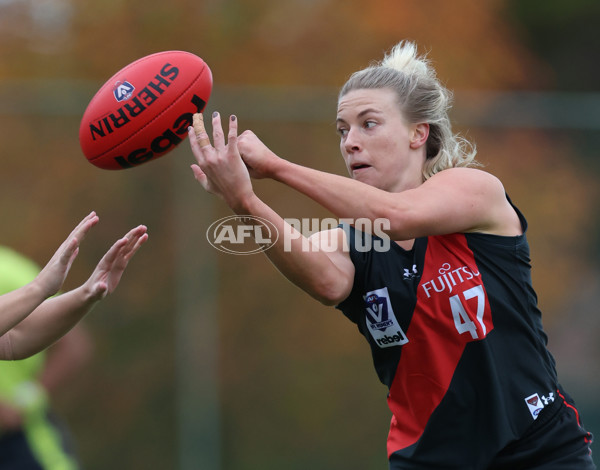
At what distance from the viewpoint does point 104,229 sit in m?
6.14

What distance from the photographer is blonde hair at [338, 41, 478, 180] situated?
3400mm

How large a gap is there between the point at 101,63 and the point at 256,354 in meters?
2.81

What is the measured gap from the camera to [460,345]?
3.13m

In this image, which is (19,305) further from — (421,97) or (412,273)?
(421,97)

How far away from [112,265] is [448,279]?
3.92 feet

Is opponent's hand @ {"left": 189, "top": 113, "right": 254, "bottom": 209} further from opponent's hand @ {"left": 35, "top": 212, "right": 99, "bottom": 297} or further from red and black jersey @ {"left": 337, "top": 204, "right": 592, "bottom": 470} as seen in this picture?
red and black jersey @ {"left": 337, "top": 204, "right": 592, "bottom": 470}

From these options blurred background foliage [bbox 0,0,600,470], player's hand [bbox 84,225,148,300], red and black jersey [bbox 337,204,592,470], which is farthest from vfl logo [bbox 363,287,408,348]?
blurred background foliage [bbox 0,0,600,470]

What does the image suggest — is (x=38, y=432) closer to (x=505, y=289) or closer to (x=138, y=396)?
(x=138, y=396)

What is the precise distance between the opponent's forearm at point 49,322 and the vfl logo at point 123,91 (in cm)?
A: 74

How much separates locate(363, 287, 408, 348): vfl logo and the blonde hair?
55 cm

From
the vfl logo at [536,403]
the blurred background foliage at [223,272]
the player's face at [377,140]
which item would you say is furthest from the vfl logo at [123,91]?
the blurred background foliage at [223,272]

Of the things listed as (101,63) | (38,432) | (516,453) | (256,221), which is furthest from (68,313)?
(101,63)

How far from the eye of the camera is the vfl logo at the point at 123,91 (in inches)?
131

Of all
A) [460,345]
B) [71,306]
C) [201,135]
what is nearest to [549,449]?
[460,345]
